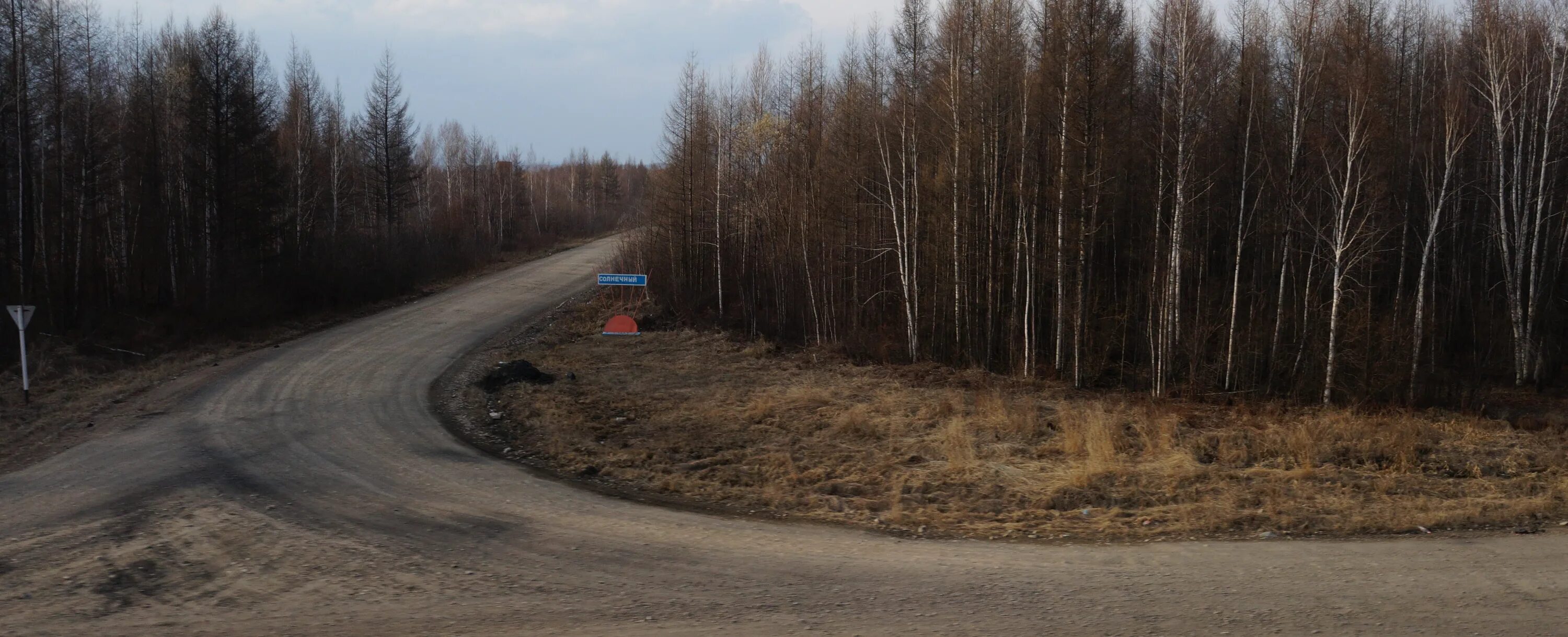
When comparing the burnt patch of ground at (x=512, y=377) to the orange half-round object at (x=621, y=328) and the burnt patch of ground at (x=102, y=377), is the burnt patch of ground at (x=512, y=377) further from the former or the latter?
the orange half-round object at (x=621, y=328)

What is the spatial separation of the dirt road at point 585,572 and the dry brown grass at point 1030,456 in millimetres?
866

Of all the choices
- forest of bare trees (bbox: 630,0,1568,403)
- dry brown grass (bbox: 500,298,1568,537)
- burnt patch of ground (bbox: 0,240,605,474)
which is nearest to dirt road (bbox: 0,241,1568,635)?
dry brown grass (bbox: 500,298,1568,537)

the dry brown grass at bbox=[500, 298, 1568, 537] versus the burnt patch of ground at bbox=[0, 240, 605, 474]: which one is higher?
the burnt patch of ground at bbox=[0, 240, 605, 474]

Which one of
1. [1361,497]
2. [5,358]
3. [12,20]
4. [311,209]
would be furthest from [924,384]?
[311,209]

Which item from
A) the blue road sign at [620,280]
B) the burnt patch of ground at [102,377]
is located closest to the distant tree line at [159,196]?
the burnt patch of ground at [102,377]

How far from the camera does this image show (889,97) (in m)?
27.0

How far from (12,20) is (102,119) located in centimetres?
487

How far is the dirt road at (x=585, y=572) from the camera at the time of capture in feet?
18.7

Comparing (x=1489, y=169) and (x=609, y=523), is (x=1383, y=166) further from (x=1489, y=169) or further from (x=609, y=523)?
(x=609, y=523)

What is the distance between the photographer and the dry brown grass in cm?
870

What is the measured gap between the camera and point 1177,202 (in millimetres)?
19906

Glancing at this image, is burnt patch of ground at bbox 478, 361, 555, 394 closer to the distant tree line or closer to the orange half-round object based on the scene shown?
the orange half-round object

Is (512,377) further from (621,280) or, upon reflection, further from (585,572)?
(585,572)

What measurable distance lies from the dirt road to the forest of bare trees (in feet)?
44.6
